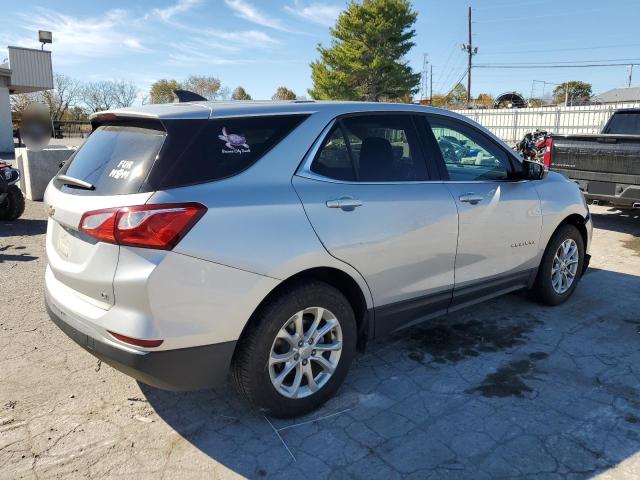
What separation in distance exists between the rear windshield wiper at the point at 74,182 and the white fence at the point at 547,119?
69.4 feet

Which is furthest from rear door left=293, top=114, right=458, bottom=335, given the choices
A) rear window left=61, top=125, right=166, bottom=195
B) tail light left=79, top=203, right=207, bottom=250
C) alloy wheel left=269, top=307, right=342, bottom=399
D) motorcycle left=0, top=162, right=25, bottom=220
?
motorcycle left=0, top=162, right=25, bottom=220

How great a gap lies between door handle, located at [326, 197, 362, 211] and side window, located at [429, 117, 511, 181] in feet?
3.67

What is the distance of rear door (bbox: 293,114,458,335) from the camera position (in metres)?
2.96

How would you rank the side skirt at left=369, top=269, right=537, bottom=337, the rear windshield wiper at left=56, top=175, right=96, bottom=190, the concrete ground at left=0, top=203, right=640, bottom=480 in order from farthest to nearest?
the side skirt at left=369, top=269, right=537, bottom=337, the rear windshield wiper at left=56, top=175, right=96, bottom=190, the concrete ground at left=0, top=203, right=640, bottom=480

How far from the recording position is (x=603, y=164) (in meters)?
7.62

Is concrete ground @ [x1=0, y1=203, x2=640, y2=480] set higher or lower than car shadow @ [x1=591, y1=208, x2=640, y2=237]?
lower

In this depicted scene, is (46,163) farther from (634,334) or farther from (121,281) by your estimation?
(634,334)

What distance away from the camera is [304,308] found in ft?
9.39

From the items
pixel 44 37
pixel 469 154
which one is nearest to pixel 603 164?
pixel 469 154

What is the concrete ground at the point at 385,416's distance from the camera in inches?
104

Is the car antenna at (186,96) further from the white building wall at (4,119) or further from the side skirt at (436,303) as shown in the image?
the white building wall at (4,119)

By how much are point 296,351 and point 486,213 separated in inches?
73.4

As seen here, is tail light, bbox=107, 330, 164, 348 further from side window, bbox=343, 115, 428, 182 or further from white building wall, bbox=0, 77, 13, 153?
white building wall, bbox=0, 77, 13, 153

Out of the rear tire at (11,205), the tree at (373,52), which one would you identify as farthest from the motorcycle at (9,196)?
the tree at (373,52)
